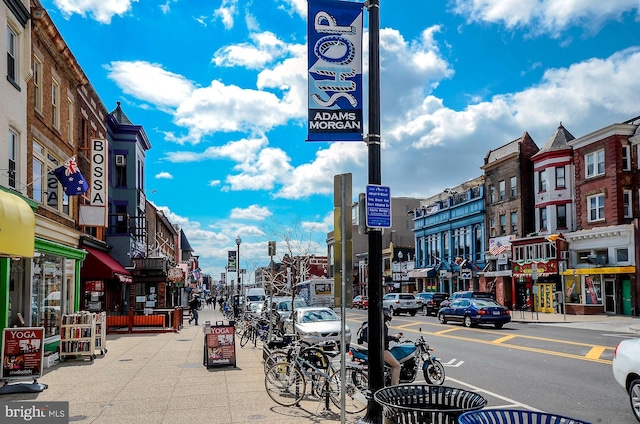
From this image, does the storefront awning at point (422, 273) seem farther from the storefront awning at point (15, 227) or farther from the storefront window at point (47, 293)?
the storefront awning at point (15, 227)

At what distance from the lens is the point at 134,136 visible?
3497 centimetres

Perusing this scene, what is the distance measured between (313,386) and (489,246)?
142 feet

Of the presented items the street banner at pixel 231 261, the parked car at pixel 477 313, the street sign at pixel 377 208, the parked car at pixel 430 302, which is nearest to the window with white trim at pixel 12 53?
the street sign at pixel 377 208

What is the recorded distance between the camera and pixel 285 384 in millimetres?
10094

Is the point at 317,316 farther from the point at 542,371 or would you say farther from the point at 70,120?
the point at 70,120

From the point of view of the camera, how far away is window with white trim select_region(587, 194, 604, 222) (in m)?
37.9

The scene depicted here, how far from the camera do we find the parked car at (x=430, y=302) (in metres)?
41.1

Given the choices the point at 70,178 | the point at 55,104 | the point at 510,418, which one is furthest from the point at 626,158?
the point at 510,418

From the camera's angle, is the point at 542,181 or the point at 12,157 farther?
the point at 542,181

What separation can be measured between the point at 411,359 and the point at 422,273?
168ft

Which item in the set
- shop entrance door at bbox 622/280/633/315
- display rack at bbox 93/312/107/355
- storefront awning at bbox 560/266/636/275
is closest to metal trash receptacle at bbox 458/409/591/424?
display rack at bbox 93/312/107/355

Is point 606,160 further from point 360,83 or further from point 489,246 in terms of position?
point 360,83

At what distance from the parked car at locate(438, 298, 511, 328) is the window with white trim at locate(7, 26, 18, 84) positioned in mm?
22104

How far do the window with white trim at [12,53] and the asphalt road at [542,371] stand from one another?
13.5 m
